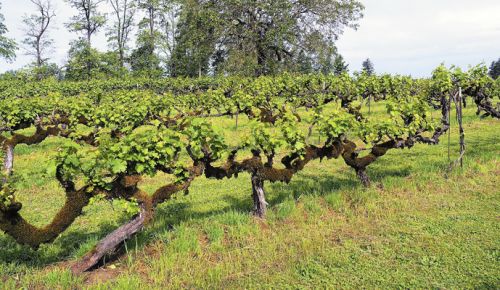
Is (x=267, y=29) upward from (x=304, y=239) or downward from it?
upward

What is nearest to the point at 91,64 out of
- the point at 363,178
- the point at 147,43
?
the point at 147,43

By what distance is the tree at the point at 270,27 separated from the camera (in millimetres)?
30859

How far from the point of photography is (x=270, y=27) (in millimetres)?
31906

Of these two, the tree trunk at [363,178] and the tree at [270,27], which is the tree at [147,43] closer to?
the tree at [270,27]

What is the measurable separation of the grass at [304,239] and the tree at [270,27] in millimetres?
24228

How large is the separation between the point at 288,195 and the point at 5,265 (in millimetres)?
5300

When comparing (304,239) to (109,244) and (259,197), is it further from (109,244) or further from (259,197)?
(109,244)

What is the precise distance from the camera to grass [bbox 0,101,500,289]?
4.77m

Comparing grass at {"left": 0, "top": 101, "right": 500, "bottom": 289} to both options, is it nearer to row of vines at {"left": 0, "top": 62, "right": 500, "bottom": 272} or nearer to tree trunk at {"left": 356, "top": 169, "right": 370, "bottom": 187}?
tree trunk at {"left": 356, "top": 169, "right": 370, "bottom": 187}

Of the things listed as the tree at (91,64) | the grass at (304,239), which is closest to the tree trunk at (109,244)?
the grass at (304,239)

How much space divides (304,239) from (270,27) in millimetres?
29043

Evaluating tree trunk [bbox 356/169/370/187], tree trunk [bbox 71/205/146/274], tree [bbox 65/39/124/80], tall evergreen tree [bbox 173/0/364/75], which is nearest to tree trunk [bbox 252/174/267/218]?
tree trunk [bbox 71/205/146/274]

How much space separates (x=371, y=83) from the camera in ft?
64.6

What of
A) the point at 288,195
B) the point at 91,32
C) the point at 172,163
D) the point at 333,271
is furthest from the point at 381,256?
the point at 91,32
